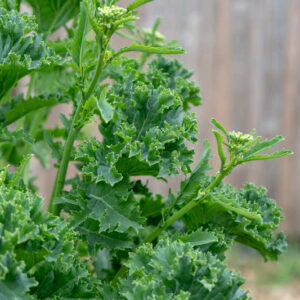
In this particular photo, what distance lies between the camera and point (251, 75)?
12.9 ft

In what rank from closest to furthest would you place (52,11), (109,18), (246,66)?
(109,18), (52,11), (246,66)

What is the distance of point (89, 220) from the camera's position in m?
1.04

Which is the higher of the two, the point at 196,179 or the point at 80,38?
the point at 80,38

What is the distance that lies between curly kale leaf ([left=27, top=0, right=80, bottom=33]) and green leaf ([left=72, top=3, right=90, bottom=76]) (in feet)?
0.97

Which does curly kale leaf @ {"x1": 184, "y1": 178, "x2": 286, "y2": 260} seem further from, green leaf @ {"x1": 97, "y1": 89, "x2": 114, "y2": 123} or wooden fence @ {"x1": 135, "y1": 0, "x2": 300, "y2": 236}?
wooden fence @ {"x1": 135, "y1": 0, "x2": 300, "y2": 236}

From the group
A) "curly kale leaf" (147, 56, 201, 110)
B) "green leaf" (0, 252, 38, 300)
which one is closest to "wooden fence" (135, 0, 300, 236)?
"curly kale leaf" (147, 56, 201, 110)

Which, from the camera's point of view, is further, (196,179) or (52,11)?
(52,11)

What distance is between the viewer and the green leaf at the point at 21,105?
3.89 feet

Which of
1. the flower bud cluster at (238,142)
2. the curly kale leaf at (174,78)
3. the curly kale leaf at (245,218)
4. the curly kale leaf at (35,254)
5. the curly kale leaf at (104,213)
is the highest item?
the curly kale leaf at (174,78)

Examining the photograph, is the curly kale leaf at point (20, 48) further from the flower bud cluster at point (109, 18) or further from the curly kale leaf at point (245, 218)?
the curly kale leaf at point (245, 218)

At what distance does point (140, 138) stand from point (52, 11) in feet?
1.41

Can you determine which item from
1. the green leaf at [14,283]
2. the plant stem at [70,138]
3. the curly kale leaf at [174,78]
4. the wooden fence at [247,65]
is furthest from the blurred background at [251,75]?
the green leaf at [14,283]

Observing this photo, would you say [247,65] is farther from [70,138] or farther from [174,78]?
[70,138]

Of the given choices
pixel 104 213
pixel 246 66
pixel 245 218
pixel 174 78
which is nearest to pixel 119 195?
pixel 104 213
